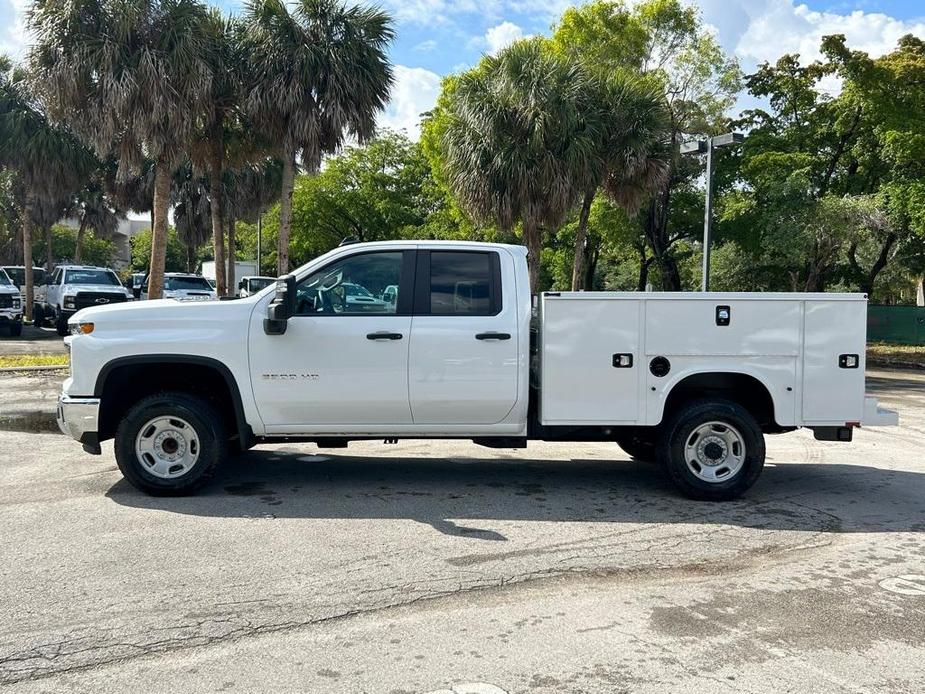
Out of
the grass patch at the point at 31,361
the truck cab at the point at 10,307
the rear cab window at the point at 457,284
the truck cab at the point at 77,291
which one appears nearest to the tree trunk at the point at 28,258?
the truck cab at the point at 77,291

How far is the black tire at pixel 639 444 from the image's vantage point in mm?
6918

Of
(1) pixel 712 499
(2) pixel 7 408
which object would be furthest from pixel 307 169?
(1) pixel 712 499

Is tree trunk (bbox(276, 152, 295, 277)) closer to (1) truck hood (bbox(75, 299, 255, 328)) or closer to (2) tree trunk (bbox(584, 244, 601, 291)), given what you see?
(1) truck hood (bbox(75, 299, 255, 328))

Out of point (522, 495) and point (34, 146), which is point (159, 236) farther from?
point (522, 495)

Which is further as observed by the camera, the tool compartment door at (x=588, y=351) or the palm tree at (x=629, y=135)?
the palm tree at (x=629, y=135)

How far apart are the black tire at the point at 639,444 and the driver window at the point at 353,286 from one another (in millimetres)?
2301

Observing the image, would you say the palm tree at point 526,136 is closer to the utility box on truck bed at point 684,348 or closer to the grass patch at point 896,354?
the grass patch at point 896,354

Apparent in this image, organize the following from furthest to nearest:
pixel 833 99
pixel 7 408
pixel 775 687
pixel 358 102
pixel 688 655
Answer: pixel 833 99, pixel 358 102, pixel 7 408, pixel 688 655, pixel 775 687

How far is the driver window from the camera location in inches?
258

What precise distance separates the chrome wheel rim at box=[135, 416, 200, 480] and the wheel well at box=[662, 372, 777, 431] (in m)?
3.94

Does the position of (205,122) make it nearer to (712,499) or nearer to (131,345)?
(131,345)

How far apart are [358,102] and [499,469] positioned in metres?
12.8

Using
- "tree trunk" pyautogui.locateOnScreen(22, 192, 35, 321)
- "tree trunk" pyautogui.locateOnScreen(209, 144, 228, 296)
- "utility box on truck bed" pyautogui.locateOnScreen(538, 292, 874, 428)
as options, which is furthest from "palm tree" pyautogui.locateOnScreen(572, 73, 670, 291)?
"tree trunk" pyautogui.locateOnScreen(22, 192, 35, 321)

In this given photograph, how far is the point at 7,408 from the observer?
38.0 feet
